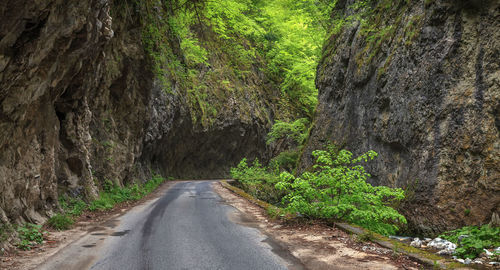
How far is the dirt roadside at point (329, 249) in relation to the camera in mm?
5305

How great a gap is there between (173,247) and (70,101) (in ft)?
27.5

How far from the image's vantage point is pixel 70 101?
40.1 feet

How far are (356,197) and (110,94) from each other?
14918 mm

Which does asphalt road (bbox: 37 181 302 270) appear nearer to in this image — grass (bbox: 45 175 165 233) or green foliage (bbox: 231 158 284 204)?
grass (bbox: 45 175 165 233)

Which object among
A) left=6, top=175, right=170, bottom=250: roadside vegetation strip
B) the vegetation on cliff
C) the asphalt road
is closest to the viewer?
the asphalt road

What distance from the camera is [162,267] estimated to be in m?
5.40

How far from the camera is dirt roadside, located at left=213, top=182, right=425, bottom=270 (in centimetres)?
530

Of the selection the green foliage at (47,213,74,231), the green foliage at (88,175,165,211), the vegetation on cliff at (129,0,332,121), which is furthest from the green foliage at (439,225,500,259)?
the green foliage at (88,175,165,211)

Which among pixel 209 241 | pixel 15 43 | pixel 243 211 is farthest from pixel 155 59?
pixel 209 241

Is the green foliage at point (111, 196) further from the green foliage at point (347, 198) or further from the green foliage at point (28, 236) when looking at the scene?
the green foliage at point (347, 198)

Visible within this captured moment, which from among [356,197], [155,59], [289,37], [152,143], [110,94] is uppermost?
Answer: [289,37]

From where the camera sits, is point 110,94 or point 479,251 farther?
point 110,94

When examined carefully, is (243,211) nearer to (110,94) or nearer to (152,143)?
(110,94)

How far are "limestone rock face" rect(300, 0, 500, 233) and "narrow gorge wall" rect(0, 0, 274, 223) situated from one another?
995 centimetres
